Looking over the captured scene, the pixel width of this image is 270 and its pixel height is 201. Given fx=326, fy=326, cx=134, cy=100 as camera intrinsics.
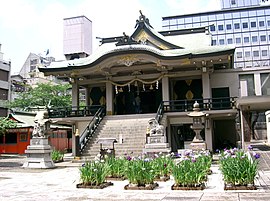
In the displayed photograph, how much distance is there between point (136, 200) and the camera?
8.08 meters

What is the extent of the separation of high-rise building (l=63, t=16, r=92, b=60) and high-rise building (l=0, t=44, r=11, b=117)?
2520 centimetres

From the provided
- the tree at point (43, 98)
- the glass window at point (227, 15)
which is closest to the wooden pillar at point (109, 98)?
the tree at point (43, 98)

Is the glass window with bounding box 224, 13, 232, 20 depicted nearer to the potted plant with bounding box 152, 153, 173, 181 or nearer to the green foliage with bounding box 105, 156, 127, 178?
the potted plant with bounding box 152, 153, 173, 181

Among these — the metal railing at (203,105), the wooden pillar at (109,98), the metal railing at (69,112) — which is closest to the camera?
the metal railing at (203,105)

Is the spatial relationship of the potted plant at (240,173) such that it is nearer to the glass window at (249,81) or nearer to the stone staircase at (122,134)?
the stone staircase at (122,134)

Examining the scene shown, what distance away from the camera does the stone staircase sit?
64.8 ft

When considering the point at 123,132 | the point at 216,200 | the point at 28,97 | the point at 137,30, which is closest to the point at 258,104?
the point at 123,132

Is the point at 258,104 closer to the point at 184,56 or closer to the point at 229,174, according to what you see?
Answer: the point at 184,56

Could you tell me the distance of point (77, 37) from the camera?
230ft

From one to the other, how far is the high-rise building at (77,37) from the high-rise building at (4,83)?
992 inches

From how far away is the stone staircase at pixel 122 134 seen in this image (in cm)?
1975

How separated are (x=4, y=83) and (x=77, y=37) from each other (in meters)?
28.4

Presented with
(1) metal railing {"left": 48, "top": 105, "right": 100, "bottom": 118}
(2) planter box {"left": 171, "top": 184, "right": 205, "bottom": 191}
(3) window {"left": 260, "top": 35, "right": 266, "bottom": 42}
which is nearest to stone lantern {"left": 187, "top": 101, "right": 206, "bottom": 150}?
(2) planter box {"left": 171, "top": 184, "right": 205, "bottom": 191}

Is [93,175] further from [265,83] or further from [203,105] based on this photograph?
[265,83]
